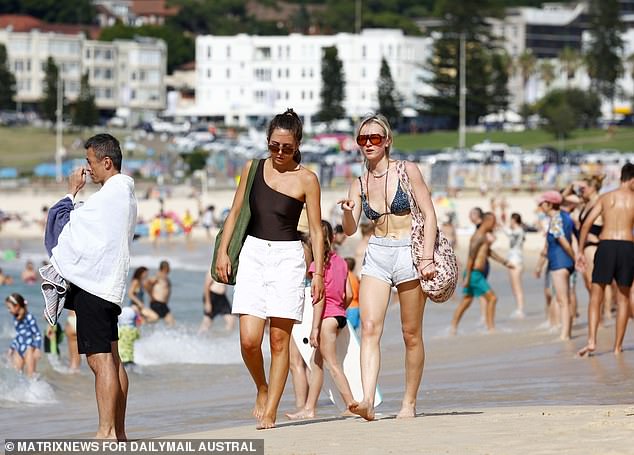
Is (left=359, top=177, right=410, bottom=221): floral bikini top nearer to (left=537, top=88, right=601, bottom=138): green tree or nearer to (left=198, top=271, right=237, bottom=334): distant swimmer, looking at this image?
(left=198, top=271, right=237, bottom=334): distant swimmer

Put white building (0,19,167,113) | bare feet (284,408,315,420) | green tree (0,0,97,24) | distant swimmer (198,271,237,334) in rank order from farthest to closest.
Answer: green tree (0,0,97,24), white building (0,19,167,113), distant swimmer (198,271,237,334), bare feet (284,408,315,420)

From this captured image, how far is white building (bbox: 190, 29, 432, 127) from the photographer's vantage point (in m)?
127

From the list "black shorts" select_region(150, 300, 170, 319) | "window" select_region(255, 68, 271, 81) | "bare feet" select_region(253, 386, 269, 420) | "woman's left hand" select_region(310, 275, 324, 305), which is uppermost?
"window" select_region(255, 68, 271, 81)

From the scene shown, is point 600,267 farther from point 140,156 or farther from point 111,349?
point 140,156

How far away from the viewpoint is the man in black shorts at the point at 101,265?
719 cm

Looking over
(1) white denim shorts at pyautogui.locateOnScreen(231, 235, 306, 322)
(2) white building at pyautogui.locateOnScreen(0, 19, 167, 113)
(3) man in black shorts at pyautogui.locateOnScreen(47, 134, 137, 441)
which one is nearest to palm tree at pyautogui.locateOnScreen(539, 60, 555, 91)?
(2) white building at pyautogui.locateOnScreen(0, 19, 167, 113)

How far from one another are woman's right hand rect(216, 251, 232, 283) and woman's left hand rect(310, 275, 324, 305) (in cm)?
43

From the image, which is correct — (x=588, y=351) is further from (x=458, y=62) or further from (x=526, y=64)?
(x=526, y=64)

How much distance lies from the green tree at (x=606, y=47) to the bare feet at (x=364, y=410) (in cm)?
9887

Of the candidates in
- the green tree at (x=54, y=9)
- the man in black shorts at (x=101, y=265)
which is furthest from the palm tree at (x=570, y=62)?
the man in black shorts at (x=101, y=265)

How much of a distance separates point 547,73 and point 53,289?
126 meters

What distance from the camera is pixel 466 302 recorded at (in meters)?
15.4

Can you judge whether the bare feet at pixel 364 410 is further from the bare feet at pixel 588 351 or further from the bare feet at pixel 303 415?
the bare feet at pixel 588 351

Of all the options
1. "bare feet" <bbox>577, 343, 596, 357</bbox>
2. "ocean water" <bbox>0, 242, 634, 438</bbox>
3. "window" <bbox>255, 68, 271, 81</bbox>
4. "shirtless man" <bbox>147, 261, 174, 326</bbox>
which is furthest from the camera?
"window" <bbox>255, 68, 271, 81</bbox>
